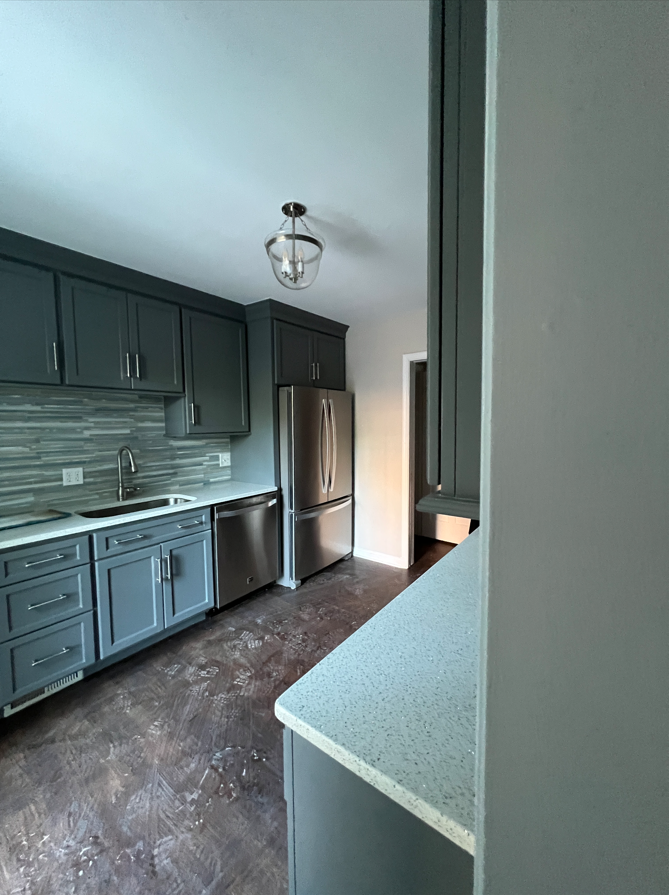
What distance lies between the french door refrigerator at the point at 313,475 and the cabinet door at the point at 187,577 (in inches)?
29.0

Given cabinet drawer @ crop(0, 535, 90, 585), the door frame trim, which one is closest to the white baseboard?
the door frame trim

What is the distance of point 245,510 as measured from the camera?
2777mm

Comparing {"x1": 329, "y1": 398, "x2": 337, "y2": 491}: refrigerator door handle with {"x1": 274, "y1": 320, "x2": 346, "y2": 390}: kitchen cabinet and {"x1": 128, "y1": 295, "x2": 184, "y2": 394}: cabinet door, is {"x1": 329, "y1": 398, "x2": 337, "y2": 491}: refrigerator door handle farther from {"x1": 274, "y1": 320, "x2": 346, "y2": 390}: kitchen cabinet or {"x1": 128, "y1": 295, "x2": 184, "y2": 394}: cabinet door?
{"x1": 128, "y1": 295, "x2": 184, "y2": 394}: cabinet door

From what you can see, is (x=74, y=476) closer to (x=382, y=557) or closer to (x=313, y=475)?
(x=313, y=475)

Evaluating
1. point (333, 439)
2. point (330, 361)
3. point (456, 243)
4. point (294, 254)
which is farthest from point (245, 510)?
point (456, 243)

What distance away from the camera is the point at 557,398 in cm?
30

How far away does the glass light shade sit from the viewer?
161cm

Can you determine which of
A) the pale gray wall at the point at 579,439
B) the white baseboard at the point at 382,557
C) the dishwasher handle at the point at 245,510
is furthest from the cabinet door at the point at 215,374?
the pale gray wall at the point at 579,439

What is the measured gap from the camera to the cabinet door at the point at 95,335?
2.08 m

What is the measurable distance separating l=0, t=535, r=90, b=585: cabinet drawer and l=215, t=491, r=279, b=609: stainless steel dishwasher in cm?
85

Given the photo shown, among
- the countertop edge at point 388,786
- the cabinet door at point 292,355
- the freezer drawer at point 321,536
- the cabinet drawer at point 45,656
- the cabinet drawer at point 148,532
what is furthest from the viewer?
the freezer drawer at point 321,536

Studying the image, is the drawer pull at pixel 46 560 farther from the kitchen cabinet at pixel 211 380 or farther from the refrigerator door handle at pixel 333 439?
the refrigerator door handle at pixel 333 439

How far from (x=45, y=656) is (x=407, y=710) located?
2.03m

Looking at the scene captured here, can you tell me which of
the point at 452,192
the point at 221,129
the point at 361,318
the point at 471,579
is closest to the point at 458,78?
the point at 452,192
